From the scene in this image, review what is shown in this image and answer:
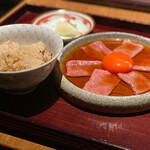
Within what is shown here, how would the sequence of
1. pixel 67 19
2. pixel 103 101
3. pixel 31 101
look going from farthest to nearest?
pixel 67 19 < pixel 31 101 < pixel 103 101

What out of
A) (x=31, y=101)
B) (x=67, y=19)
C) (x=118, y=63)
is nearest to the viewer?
(x=31, y=101)

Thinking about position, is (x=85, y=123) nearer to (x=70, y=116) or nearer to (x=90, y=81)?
(x=70, y=116)

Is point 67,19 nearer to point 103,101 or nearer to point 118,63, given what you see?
point 118,63

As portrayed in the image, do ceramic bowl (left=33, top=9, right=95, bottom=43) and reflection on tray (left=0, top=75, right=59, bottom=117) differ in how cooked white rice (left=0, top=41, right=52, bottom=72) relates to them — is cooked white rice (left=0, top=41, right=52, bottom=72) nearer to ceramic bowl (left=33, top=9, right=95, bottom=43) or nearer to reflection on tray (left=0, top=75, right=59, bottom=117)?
reflection on tray (left=0, top=75, right=59, bottom=117)

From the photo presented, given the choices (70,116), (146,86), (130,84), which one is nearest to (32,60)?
(70,116)

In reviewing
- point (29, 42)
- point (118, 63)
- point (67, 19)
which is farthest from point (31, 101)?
point (67, 19)

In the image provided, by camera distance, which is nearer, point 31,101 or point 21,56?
point 21,56

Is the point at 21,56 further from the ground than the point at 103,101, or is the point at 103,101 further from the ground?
the point at 21,56
